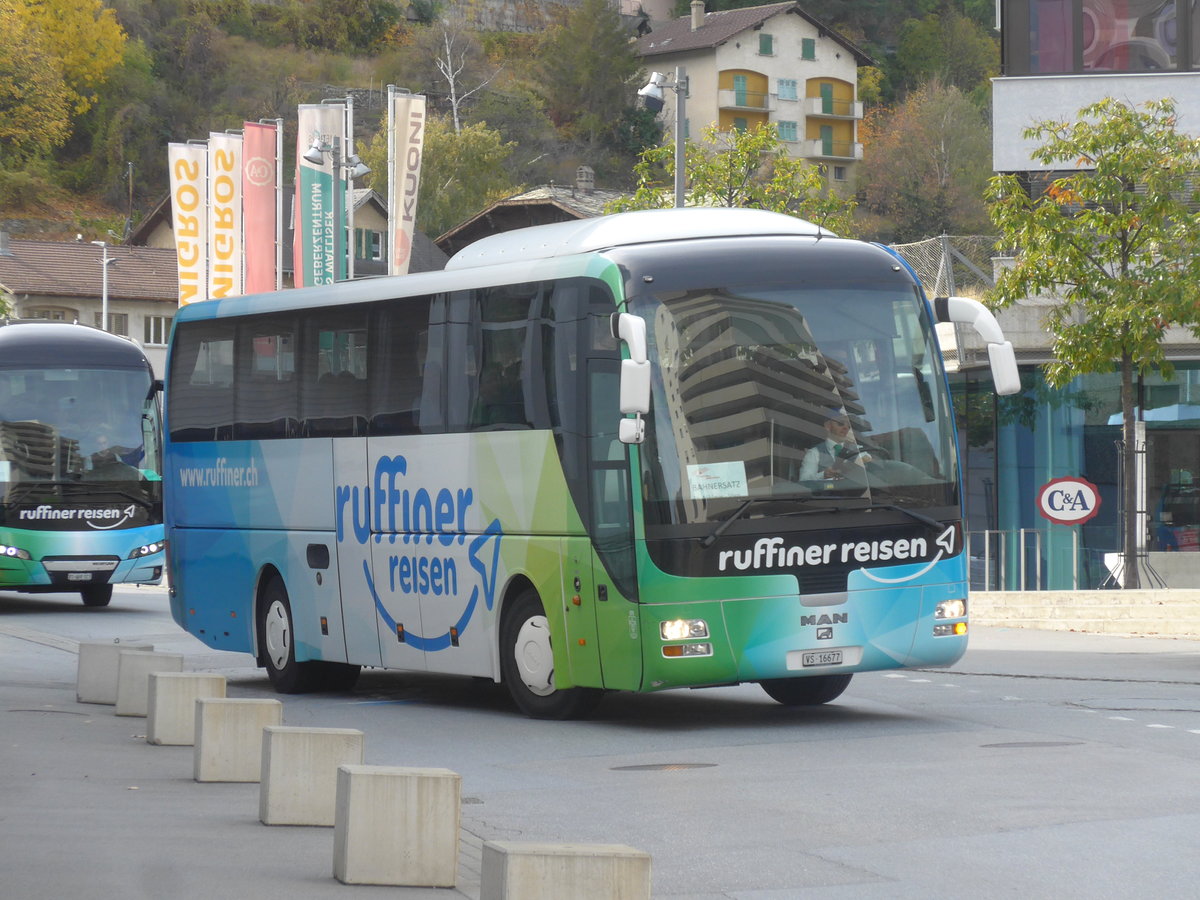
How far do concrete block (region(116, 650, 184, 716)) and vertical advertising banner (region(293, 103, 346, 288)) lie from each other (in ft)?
71.1

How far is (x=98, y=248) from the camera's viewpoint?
292ft

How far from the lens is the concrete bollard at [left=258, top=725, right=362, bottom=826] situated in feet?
30.2

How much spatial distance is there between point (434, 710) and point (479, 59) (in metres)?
110

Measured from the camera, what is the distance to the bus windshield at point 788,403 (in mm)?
12984

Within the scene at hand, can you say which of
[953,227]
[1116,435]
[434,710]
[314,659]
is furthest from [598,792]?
[953,227]

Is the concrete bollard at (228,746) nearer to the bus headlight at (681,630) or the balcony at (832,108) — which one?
the bus headlight at (681,630)

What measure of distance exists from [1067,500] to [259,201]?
72.4ft

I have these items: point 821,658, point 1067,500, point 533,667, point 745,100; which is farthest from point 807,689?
point 745,100

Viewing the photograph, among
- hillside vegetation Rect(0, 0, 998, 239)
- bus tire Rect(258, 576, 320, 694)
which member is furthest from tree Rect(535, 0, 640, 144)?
bus tire Rect(258, 576, 320, 694)

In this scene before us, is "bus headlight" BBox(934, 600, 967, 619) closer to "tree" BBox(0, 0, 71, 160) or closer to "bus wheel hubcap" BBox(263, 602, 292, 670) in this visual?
"bus wheel hubcap" BBox(263, 602, 292, 670)

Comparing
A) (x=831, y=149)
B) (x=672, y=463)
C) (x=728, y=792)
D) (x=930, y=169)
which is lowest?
(x=728, y=792)

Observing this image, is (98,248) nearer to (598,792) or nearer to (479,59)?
(479,59)

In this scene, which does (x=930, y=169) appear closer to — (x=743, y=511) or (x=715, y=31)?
(x=715, y=31)

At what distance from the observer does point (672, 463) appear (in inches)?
510
